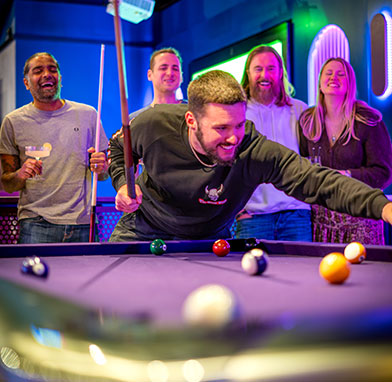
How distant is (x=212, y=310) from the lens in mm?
900

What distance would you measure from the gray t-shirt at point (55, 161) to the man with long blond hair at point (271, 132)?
981mm

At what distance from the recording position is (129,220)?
2.71 meters

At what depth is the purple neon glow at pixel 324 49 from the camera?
14.7ft

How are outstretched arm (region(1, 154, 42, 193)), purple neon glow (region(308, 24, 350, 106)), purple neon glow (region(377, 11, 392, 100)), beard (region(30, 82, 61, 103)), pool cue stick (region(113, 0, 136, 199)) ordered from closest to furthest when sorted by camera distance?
pool cue stick (region(113, 0, 136, 199)) → outstretched arm (region(1, 154, 42, 193)) → beard (region(30, 82, 61, 103)) → purple neon glow (region(377, 11, 392, 100)) → purple neon glow (region(308, 24, 350, 106))

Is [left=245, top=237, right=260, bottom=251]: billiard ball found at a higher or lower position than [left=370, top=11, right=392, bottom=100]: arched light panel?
lower

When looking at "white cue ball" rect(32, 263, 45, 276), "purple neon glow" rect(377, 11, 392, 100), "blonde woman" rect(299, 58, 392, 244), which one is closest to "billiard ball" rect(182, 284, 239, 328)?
"white cue ball" rect(32, 263, 45, 276)

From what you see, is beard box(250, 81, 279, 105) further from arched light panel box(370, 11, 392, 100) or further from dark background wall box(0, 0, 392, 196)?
dark background wall box(0, 0, 392, 196)

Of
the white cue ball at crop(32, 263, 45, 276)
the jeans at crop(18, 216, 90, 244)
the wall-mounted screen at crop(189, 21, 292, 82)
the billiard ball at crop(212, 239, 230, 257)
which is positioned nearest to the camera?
the white cue ball at crop(32, 263, 45, 276)

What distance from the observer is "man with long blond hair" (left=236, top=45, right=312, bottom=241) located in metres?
3.01

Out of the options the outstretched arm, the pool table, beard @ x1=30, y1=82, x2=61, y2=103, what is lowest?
the pool table

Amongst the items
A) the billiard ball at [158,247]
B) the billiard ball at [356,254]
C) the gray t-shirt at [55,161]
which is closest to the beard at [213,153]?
the billiard ball at [158,247]

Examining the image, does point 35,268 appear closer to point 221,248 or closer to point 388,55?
point 221,248

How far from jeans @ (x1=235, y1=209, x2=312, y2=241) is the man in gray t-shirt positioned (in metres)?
0.94

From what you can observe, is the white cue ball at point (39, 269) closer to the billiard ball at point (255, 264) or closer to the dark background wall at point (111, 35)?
the billiard ball at point (255, 264)
